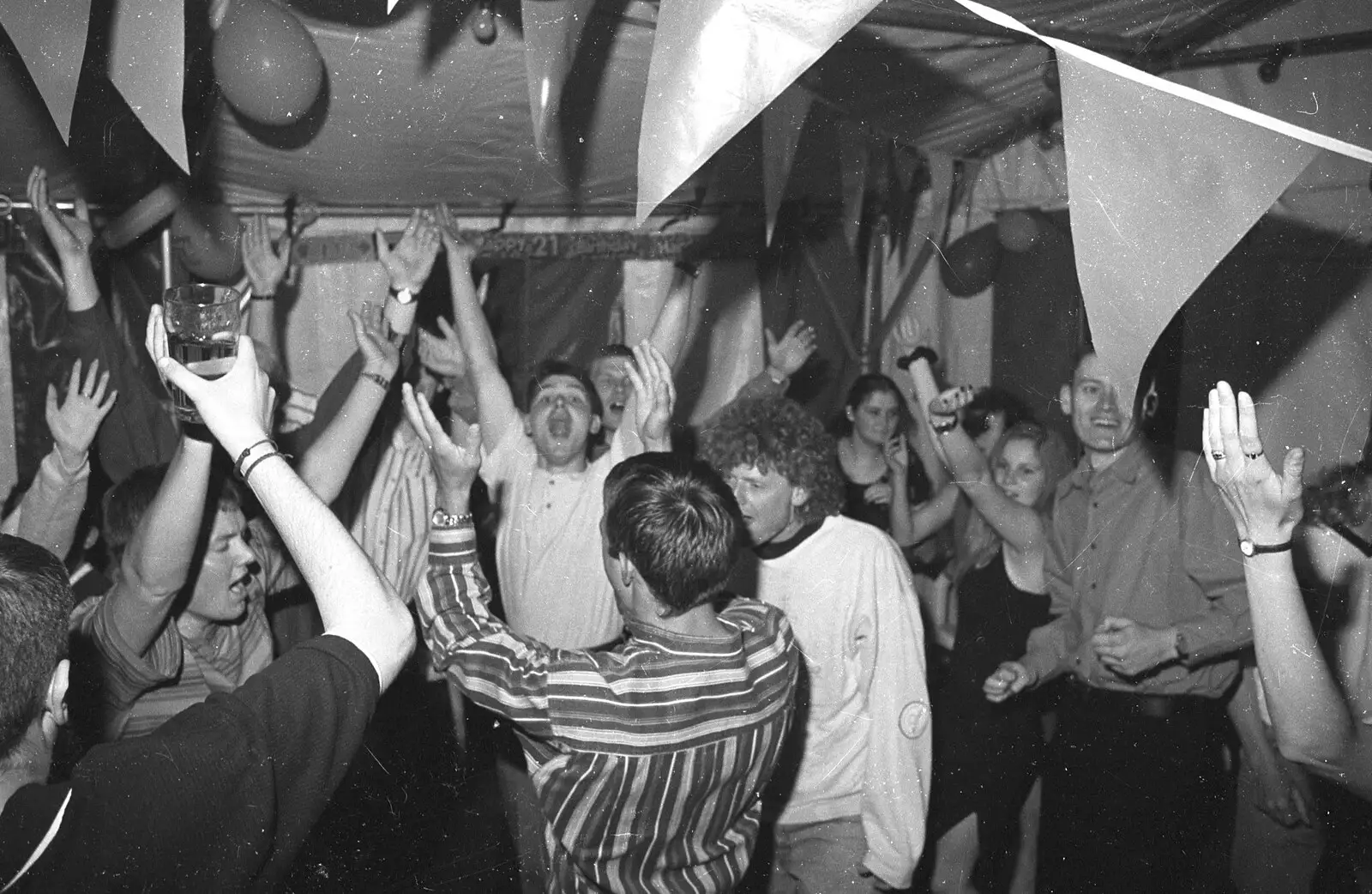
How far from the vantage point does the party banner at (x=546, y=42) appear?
1689 mm

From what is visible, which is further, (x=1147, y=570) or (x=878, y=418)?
(x=878, y=418)

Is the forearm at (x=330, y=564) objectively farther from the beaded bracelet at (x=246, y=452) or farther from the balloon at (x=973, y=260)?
the balloon at (x=973, y=260)

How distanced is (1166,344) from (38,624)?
10.2ft

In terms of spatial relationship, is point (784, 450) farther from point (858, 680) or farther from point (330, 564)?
point (330, 564)

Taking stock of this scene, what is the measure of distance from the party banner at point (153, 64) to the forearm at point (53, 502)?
0.73m

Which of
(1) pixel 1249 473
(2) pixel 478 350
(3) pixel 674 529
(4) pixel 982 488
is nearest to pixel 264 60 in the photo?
(2) pixel 478 350

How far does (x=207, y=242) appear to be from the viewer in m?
2.86

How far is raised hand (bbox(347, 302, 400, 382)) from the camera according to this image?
6.31 feet

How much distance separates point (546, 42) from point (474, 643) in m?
1.05

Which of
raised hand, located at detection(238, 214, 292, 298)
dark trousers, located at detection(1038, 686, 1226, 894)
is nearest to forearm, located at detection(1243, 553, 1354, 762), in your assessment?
dark trousers, located at detection(1038, 686, 1226, 894)

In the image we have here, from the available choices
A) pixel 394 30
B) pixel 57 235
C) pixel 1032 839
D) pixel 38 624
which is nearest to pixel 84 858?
pixel 38 624

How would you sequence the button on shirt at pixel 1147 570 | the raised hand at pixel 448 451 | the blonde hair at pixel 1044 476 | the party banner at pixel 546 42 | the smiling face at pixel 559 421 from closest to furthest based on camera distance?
1. the raised hand at pixel 448 451
2. the party banner at pixel 546 42
3. the button on shirt at pixel 1147 570
4. the smiling face at pixel 559 421
5. the blonde hair at pixel 1044 476

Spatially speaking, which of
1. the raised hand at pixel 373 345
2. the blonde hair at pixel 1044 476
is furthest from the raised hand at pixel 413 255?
the blonde hair at pixel 1044 476

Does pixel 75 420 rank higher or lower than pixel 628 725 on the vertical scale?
higher
